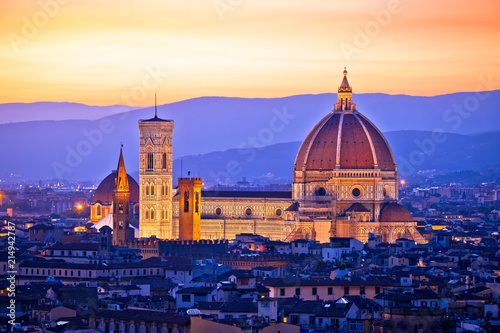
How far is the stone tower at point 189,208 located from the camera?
154 m

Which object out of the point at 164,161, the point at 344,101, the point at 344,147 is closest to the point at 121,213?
the point at 164,161

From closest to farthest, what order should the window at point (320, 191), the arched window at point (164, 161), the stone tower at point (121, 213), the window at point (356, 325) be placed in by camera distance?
the window at point (356, 325)
the stone tower at point (121, 213)
the window at point (320, 191)
the arched window at point (164, 161)

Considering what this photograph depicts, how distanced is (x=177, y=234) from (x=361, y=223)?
19.0 m

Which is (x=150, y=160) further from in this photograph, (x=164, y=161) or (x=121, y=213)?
(x=121, y=213)

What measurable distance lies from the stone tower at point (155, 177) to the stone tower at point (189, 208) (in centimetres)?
781

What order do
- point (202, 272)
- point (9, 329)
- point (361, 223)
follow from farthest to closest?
point (361, 223) < point (202, 272) < point (9, 329)

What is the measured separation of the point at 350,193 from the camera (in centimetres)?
15912

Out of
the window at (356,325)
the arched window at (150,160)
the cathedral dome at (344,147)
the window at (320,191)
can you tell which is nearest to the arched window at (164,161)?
the arched window at (150,160)

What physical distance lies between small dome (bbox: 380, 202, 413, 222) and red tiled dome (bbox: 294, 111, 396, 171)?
4801 millimetres

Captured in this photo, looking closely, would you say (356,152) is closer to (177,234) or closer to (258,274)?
(177,234)

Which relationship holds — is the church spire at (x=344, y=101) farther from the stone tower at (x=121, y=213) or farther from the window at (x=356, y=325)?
the window at (x=356, y=325)

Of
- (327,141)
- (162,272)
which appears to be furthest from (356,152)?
(162,272)

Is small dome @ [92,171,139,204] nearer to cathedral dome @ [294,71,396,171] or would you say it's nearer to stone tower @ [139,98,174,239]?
stone tower @ [139,98,174,239]

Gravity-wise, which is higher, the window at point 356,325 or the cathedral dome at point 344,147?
the cathedral dome at point 344,147
